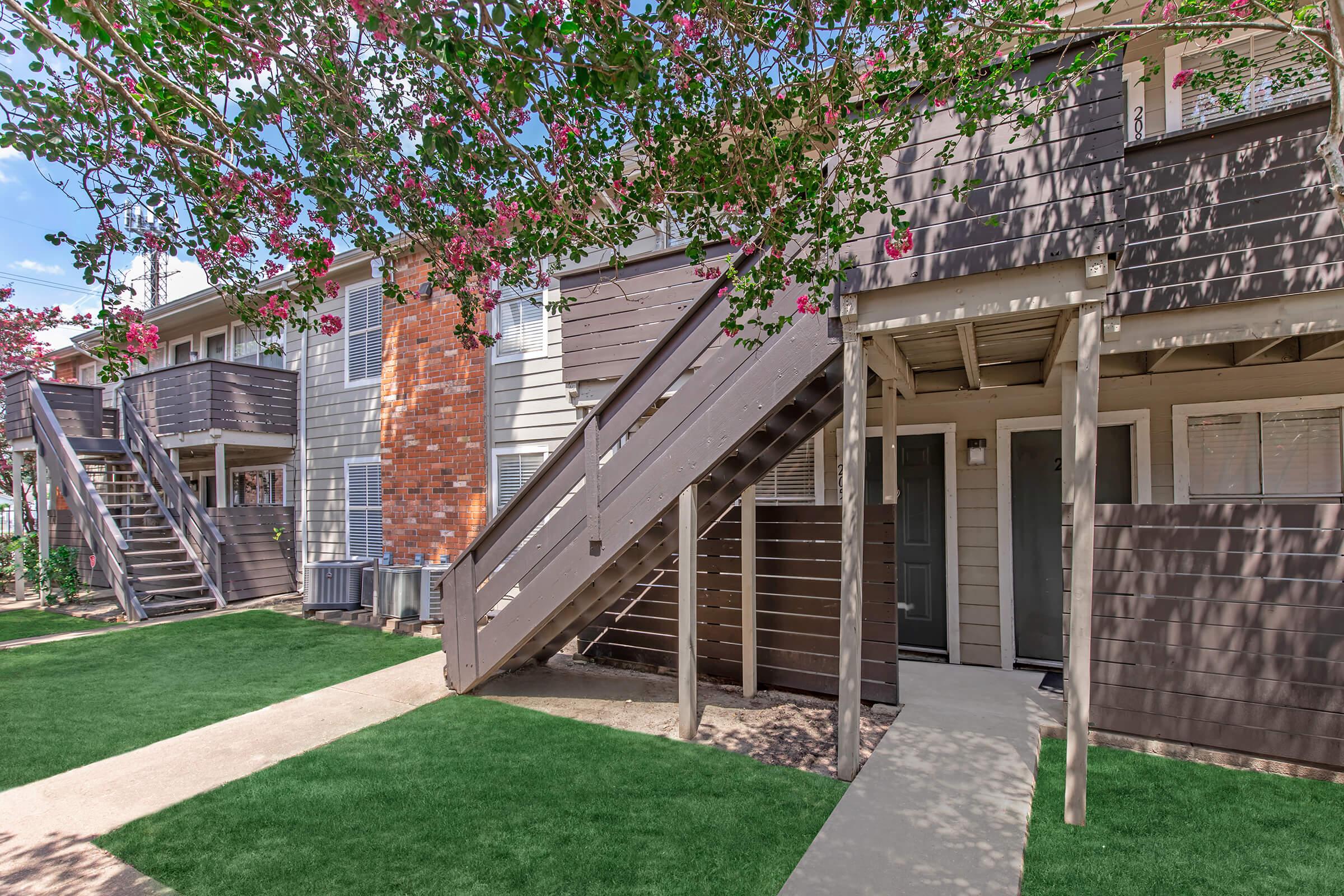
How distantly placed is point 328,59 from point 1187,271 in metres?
5.32

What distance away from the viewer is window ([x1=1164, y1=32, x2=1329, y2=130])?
5.23 metres

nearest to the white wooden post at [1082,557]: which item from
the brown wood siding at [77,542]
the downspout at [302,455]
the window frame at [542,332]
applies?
the window frame at [542,332]

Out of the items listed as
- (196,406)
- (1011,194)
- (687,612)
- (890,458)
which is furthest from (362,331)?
(1011,194)

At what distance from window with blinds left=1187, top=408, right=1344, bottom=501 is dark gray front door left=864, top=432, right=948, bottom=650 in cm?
196

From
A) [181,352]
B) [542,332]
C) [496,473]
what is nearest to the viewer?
[542,332]

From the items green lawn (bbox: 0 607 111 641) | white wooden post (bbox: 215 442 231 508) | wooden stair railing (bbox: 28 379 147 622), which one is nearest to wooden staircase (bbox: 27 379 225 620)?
wooden stair railing (bbox: 28 379 147 622)

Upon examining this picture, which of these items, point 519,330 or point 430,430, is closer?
point 519,330

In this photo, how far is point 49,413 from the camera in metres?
10.5

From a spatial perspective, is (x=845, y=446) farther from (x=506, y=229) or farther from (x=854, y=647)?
(x=506, y=229)

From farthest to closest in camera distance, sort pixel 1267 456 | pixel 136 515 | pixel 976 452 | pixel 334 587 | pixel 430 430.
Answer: pixel 136 515 < pixel 430 430 < pixel 334 587 < pixel 976 452 < pixel 1267 456

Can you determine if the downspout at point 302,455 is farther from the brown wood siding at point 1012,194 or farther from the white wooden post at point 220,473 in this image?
the brown wood siding at point 1012,194

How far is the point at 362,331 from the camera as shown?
34.6ft

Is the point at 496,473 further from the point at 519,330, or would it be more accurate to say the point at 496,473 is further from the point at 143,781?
the point at 143,781

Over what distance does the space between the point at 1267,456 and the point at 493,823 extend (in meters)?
6.04
